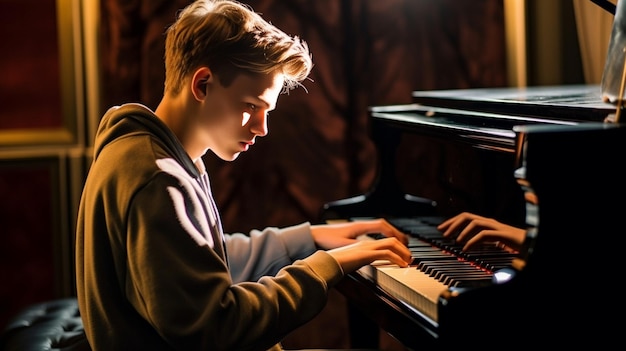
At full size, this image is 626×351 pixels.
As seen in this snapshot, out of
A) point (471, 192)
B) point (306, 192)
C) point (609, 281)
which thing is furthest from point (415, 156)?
point (306, 192)

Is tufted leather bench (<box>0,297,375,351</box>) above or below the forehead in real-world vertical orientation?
below

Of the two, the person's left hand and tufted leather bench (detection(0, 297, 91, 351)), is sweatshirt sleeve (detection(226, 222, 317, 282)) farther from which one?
tufted leather bench (detection(0, 297, 91, 351))

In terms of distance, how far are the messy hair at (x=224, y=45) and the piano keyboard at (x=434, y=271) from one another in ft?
1.54

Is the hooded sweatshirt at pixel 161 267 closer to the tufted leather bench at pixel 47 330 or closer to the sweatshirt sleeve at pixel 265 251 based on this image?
the sweatshirt sleeve at pixel 265 251

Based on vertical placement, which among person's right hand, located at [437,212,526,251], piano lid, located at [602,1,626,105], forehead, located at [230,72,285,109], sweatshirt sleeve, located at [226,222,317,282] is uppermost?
piano lid, located at [602,1,626,105]

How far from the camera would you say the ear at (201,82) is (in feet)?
5.38

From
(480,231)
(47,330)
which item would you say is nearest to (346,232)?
(480,231)

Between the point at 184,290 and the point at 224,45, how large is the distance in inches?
18.7

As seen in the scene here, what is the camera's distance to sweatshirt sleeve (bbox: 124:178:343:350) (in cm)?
144

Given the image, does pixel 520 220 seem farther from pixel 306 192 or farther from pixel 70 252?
pixel 70 252

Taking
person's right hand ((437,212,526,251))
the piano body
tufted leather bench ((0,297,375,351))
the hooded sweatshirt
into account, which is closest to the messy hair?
the hooded sweatshirt

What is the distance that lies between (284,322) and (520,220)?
561mm

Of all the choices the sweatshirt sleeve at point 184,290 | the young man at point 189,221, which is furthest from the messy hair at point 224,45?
the sweatshirt sleeve at point 184,290

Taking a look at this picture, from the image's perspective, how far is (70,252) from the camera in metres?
3.45
